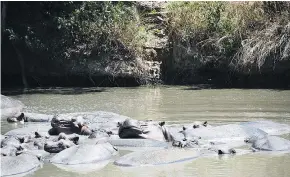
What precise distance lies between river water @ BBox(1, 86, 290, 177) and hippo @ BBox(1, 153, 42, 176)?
141 millimetres

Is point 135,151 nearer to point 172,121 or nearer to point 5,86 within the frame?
point 172,121

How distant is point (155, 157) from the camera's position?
25.1 ft

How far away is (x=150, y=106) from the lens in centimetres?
1317

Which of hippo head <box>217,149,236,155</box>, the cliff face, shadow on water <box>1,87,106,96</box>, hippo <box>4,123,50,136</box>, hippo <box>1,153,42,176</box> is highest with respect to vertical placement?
the cliff face

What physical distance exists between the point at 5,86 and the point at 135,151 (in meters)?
10.5

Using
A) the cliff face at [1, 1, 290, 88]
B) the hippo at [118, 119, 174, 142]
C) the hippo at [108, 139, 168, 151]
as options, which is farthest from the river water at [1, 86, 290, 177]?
the hippo at [118, 119, 174, 142]

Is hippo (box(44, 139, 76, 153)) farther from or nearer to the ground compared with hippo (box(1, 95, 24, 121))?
nearer to the ground

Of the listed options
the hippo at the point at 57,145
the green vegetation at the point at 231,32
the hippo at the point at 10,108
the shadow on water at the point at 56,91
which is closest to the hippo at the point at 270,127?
the hippo at the point at 57,145

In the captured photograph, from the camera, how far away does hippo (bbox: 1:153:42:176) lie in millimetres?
7203

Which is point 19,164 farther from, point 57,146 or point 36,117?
point 36,117

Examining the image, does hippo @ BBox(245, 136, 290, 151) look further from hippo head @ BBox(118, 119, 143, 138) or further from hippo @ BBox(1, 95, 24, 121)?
hippo @ BBox(1, 95, 24, 121)

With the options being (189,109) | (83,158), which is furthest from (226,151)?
(189,109)

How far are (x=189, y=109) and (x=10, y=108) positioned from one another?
3726mm

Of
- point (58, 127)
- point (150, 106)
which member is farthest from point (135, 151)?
point (150, 106)
